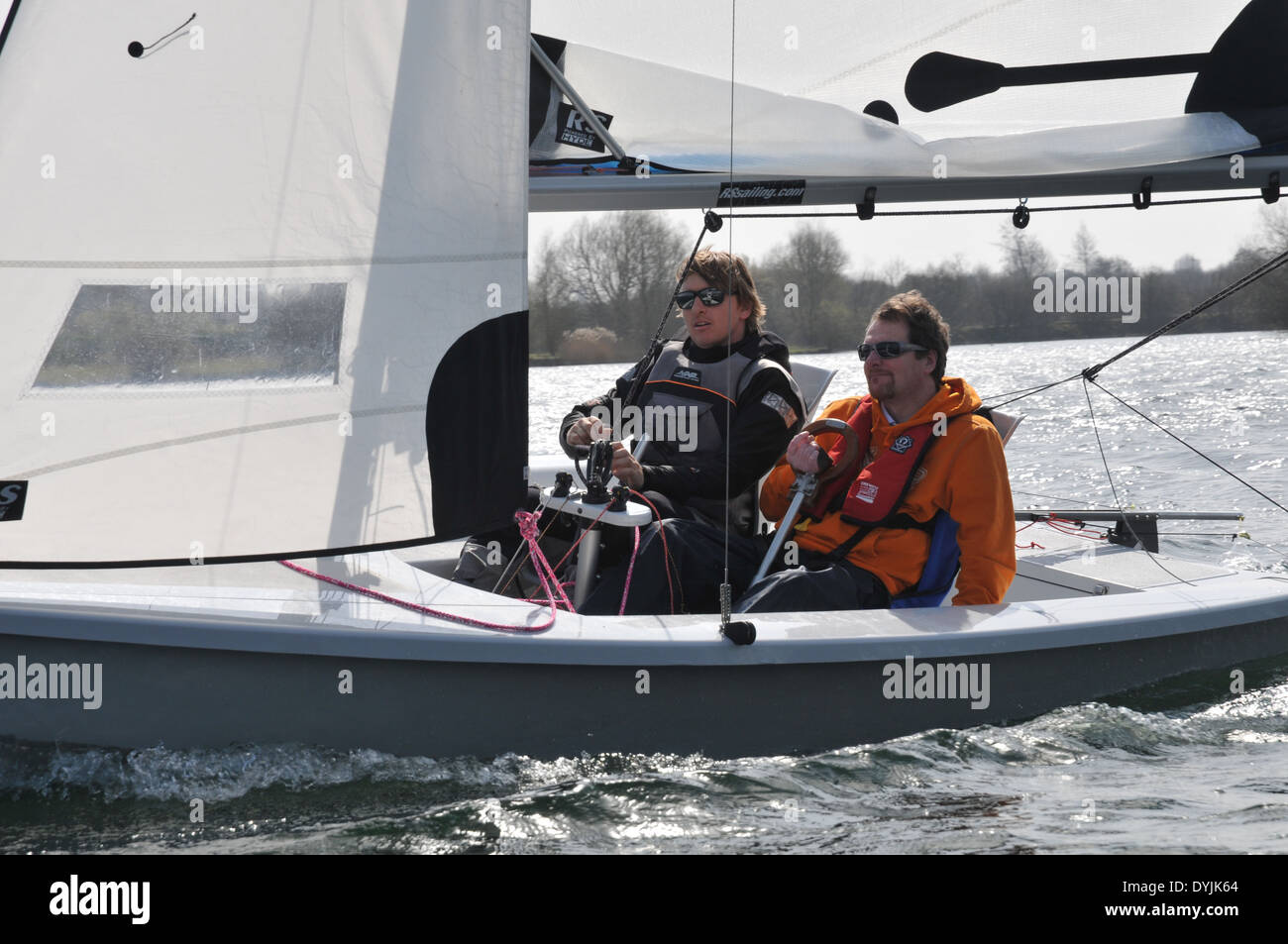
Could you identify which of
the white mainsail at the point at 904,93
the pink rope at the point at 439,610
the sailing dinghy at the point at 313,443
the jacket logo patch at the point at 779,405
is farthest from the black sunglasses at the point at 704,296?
the pink rope at the point at 439,610

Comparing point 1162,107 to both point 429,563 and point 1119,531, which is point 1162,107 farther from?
point 429,563

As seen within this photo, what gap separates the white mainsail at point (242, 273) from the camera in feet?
8.66

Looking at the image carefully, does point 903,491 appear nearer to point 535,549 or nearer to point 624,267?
point 535,549

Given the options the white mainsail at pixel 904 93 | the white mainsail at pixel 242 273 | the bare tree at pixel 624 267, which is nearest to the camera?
the white mainsail at pixel 242 273

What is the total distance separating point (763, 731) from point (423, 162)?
1.42m

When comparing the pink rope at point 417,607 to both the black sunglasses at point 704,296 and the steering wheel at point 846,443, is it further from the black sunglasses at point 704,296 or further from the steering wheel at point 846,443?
the black sunglasses at point 704,296

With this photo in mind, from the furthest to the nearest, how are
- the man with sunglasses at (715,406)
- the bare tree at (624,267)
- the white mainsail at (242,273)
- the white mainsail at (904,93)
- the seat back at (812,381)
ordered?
the bare tree at (624,267)
the seat back at (812,381)
the white mainsail at (904,93)
the man with sunglasses at (715,406)
the white mainsail at (242,273)

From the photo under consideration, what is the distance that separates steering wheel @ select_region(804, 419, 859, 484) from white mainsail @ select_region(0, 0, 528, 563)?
2.85 ft

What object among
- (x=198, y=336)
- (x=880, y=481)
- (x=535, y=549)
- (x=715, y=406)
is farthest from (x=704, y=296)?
(x=198, y=336)

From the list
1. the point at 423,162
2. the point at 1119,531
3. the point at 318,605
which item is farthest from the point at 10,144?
the point at 1119,531

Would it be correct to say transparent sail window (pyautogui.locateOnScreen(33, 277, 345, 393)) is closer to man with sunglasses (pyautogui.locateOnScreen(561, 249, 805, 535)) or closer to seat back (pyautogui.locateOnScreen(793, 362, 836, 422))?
man with sunglasses (pyautogui.locateOnScreen(561, 249, 805, 535))

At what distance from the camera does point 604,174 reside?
3.94m

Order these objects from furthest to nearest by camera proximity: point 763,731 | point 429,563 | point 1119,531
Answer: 1. point 1119,531
2. point 429,563
3. point 763,731

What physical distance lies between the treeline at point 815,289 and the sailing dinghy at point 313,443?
1068mm
